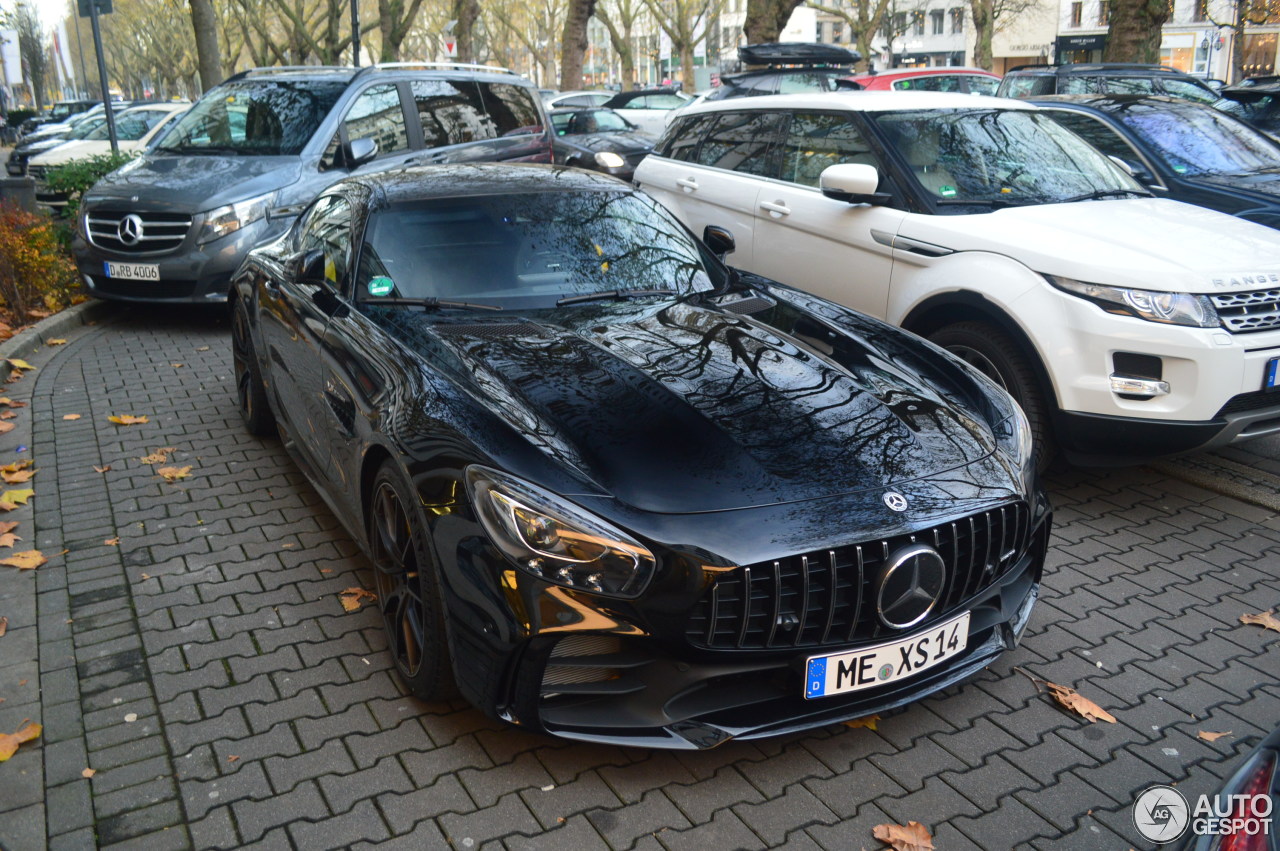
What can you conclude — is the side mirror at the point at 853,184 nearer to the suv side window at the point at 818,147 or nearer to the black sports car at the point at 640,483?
the suv side window at the point at 818,147

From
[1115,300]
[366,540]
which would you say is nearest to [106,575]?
[366,540]

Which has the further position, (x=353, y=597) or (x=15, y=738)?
(x=353, y=597)

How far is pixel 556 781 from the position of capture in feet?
10.6

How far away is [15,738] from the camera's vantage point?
134 inches

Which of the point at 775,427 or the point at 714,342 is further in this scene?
the point at 714,342

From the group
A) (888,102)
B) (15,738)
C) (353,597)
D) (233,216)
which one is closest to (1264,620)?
(353,597)

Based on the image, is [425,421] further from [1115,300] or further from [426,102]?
[426,102]

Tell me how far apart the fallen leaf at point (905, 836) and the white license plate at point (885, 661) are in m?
0.38

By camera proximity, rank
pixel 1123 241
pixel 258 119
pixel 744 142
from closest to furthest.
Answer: pixel 1123 241, pixel 744 142, pixel 258 119

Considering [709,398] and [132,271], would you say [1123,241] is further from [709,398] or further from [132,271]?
[132,271]

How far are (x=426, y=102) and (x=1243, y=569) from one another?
7933 millimetres

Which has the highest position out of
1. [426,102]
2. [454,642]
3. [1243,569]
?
[426,102]

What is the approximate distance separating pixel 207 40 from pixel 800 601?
1793 centimetres

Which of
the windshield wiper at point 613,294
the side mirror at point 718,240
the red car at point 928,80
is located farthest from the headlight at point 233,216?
the red car at point 928,80
